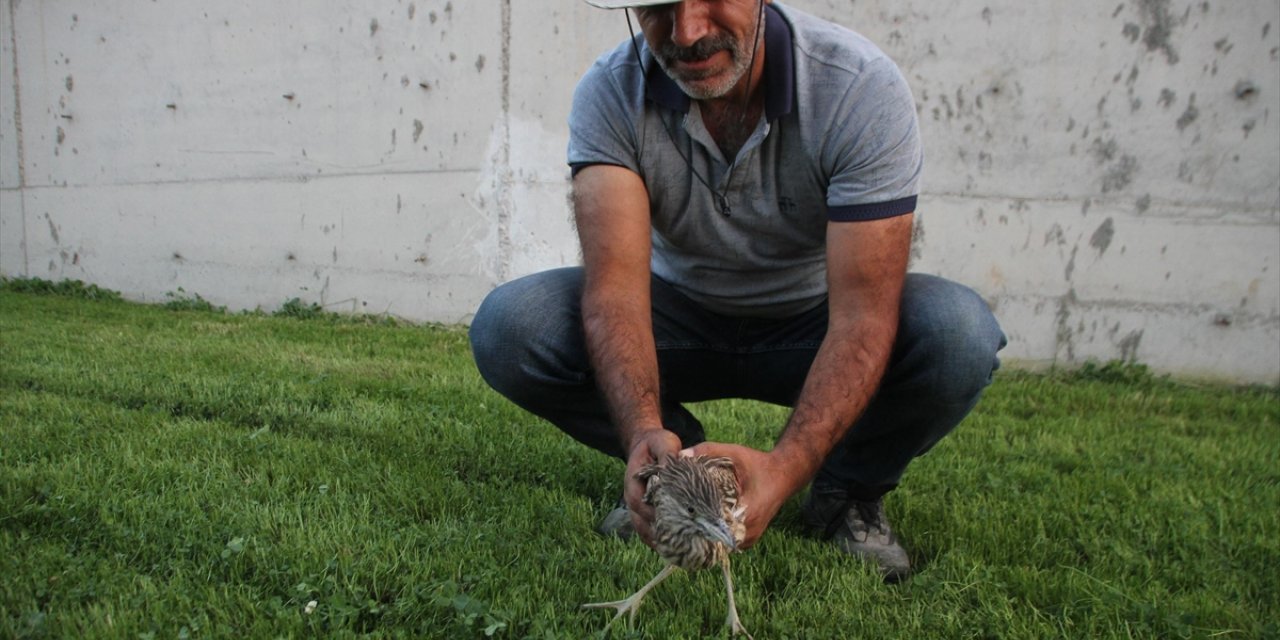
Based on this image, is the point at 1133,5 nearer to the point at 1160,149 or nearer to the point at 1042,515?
the point at 1160,149

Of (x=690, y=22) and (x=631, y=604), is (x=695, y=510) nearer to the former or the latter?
(x=631, y=604)

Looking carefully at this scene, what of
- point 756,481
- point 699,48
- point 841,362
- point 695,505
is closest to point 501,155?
point 699,48

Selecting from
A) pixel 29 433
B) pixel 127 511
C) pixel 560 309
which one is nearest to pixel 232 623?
pixel 127 511

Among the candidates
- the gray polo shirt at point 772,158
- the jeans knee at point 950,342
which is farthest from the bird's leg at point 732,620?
the gray polo shirt at point 772,158

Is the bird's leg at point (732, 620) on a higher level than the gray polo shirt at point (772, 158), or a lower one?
lower

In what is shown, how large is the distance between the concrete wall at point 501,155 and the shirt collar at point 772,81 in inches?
154

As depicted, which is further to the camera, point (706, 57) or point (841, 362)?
point (706, 57)

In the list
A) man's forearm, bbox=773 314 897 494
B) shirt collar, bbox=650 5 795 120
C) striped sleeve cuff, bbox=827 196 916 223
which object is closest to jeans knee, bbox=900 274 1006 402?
man's forearm, bbox=773 314 897 494

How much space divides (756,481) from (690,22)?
129 cm

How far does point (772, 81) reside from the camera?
279 centimetres

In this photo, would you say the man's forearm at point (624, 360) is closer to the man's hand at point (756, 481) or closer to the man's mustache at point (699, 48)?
the man's hand at point (756, 481)

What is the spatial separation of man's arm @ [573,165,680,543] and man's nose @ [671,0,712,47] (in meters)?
0.46

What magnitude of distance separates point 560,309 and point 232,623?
1.33 meters

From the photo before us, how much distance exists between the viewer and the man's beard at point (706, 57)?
104 inches
